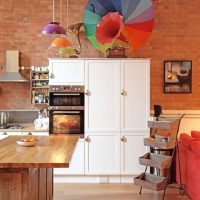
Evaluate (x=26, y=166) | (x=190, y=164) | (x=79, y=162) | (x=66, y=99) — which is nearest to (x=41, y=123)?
(x=66, y=99)

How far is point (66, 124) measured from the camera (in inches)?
192

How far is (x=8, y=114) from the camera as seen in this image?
17.8 ft

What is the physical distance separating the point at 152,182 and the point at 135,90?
143 centimetres

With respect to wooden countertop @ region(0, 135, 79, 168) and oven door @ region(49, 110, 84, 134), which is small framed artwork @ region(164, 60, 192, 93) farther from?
wooden countertop @ region(0, 135, 79, 168)

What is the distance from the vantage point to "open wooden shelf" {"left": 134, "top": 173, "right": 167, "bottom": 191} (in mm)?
4082

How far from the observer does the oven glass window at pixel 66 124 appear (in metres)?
4.88

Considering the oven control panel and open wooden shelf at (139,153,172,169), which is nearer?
open wooden shelf at (139,153,172,169)

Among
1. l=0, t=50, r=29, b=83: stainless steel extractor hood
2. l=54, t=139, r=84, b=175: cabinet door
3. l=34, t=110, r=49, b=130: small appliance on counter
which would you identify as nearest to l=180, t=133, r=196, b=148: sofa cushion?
l=54, t=139, r=84, b=175: cabinet door

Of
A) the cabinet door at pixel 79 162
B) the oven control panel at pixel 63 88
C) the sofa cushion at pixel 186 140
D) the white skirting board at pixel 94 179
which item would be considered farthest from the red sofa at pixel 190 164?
the oven control panel at pixel 63 88

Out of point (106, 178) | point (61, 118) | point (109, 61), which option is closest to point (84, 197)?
point (106, 178)

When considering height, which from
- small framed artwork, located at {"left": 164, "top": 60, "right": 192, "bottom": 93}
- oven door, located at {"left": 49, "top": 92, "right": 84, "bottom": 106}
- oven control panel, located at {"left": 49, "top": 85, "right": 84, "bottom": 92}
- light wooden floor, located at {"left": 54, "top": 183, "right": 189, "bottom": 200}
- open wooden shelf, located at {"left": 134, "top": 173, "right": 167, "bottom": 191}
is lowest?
light wooden floor, located at {"left": 54, "top": 183, "right": 189, "bottom": 200}

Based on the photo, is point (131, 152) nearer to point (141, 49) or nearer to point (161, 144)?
point (161, 144)

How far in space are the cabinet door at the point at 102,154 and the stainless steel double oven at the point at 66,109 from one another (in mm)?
271

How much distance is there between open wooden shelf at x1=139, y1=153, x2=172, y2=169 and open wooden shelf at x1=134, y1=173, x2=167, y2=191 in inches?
8.2
